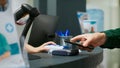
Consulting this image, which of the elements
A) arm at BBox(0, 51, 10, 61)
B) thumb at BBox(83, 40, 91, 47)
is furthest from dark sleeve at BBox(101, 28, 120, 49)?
arm at BBox(0, 51, 10, 61)

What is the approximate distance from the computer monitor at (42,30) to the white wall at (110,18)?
99cm

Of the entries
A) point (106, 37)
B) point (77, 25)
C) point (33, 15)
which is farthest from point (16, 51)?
point (77, 25)

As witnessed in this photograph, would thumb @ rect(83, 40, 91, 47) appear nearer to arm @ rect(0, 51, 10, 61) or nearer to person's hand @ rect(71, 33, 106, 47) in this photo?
person's hand @ rect(71, 33, 106, 47)

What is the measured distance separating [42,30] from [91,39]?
488mm

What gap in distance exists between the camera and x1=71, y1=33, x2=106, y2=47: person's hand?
93cm

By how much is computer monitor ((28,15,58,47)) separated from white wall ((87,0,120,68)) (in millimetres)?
988

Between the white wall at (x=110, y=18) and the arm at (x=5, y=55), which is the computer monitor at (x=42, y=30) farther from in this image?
the white wall at (x=110, y=18)

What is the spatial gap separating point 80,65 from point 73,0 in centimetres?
148

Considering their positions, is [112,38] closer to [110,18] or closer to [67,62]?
[67,62]

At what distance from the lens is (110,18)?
2479mm

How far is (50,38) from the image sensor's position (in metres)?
1.41

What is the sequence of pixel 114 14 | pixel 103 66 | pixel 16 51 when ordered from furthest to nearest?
1. pixel 114 14
2. pixel 103 66
3. pixel 16 51

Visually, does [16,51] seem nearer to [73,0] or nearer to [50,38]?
[50,38]

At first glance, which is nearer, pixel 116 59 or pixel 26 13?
pixel 26 13
